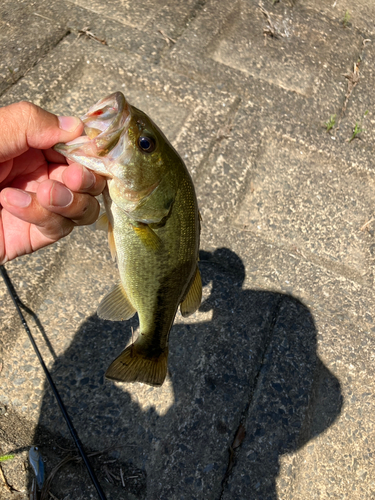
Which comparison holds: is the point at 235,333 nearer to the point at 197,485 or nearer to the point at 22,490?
the point at 197,485

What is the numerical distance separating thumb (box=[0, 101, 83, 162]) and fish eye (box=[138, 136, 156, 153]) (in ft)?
1.11

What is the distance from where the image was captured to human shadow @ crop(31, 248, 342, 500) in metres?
2.45

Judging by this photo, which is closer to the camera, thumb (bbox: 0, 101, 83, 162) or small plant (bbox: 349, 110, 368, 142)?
thumb (bbox: 0, 101, 83, 162)

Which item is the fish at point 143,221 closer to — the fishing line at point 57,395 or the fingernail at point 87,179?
the fingernail at point 87,179

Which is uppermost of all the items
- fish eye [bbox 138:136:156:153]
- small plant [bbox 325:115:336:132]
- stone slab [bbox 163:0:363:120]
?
fish eye [bbox 138:136:156:153]

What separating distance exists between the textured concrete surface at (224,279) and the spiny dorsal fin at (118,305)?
63cm

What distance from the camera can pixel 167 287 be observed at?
2098 millimetres

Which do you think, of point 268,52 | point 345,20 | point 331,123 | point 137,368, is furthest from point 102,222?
point 345,20

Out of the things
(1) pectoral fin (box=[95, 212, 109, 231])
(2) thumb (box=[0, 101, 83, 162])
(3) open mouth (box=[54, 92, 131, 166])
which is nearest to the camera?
(3) open mouth (box=[54, 92, 131, 166])

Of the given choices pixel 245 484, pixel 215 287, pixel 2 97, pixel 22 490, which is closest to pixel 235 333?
pixel 215 287

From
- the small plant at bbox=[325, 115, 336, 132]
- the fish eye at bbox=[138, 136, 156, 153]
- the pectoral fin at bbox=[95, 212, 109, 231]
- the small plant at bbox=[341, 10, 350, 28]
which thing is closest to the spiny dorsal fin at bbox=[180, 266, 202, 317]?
the pectoral fin at bbox=[95, 212, 109, 231]

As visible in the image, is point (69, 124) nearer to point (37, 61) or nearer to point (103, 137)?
point (103, 137)

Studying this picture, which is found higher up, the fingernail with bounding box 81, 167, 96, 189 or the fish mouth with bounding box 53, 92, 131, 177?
the fish mouth with bounding box 53, 92, 131, 177

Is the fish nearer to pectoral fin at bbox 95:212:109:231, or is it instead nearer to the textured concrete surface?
pectoral fin at bbox 95:212:109:231
